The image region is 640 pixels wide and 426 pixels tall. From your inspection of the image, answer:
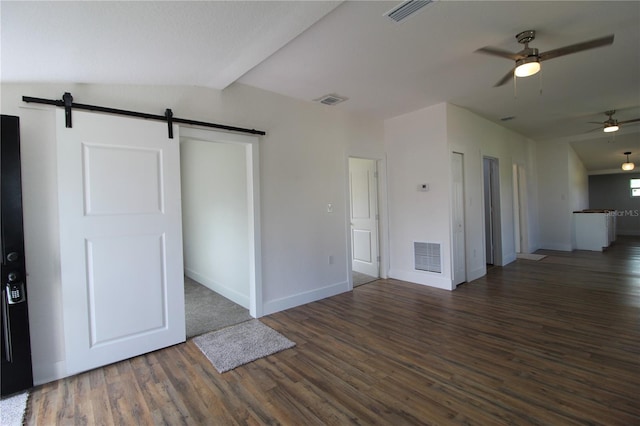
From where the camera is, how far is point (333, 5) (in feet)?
6.37

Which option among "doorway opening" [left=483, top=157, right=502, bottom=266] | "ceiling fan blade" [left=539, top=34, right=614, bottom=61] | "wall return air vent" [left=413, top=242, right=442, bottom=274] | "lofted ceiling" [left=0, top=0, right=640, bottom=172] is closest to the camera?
"lofted ceiling" [left=0, top=0, right=640, bottom=172]

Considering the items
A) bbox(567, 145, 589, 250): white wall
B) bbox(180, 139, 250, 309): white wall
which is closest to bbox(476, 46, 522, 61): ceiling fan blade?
bbox(180, 139, 250, 309): white wall

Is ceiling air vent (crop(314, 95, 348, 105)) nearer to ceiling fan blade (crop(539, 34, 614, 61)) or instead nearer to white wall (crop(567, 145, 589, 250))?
ceiling fan blade (crop(539, 34, 614, 61))

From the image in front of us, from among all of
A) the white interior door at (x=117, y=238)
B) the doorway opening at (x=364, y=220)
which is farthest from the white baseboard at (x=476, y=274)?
the white interior door at (x=117, y=238)

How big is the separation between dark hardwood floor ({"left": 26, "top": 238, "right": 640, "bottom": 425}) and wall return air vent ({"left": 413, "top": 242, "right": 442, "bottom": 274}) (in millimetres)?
971

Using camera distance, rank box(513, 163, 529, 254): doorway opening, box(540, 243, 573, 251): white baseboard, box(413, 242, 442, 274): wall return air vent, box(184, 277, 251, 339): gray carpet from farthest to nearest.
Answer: box(540, 243, 573, 251): white baseboard
box(513, 163, 529, 254): doorway opening
box(413, 242, 442, 274): wall return air vent
box(184, 277, 251, 339): gray carpet

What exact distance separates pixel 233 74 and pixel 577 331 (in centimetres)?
421

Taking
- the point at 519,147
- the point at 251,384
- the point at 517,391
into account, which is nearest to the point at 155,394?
the point at 251,384

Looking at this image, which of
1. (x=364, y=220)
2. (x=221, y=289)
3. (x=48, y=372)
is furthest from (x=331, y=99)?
(x=48, y=372)

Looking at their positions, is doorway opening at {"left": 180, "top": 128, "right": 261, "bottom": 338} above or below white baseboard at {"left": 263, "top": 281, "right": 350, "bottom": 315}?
above

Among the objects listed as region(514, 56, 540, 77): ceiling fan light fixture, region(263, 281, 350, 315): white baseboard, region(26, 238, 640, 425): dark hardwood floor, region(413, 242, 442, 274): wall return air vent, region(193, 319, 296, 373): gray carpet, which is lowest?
region(26, 238, 640, 425): dark hardwood floor

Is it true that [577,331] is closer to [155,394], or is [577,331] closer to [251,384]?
[251,384]

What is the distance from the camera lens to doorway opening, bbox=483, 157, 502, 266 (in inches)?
235

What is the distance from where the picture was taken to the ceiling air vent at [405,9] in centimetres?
205
